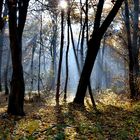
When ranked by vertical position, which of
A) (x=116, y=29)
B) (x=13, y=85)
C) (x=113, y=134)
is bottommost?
(x=113, y=134)

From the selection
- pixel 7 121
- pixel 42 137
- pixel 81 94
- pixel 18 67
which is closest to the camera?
pixel 42 137

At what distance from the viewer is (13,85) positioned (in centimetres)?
1432

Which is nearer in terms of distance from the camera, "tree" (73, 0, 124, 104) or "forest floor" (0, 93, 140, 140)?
"forest floor" (0, 93, 140, 140)

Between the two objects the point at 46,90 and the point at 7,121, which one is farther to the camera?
the point at 46,90

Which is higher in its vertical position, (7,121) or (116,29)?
(116,29)

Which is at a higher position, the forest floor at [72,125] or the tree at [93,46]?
the tree at [93,46]

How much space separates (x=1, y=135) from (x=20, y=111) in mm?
4902

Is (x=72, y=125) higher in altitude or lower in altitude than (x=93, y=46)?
lower

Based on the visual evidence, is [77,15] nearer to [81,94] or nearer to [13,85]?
[81,94]

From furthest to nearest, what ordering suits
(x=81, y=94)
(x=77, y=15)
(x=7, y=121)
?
(x=77, y=15)
(x=81, y=94)
(x=7, y=121)

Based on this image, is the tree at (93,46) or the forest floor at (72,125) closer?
the forest floor at (72,125)

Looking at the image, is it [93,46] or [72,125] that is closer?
[72,125]

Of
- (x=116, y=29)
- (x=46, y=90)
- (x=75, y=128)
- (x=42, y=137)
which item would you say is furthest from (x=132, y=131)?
(x=116, y=29)

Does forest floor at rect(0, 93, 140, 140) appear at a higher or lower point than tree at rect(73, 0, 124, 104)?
lower
